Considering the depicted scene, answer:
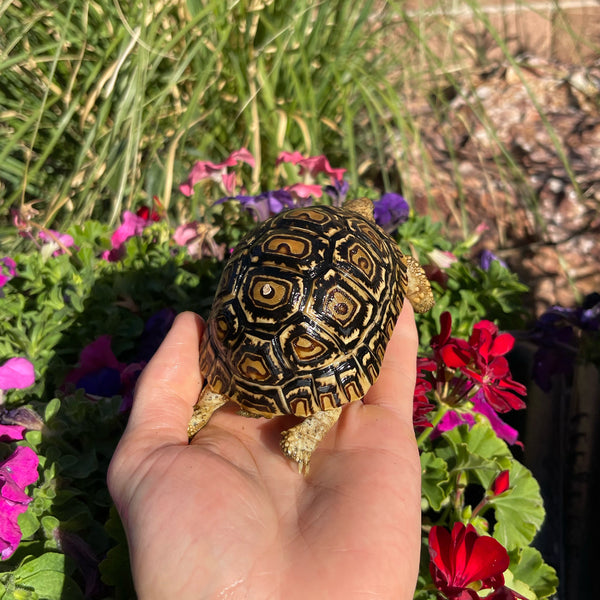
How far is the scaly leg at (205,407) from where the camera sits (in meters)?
1.93

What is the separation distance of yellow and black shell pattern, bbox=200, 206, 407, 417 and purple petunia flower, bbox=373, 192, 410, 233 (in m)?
0.80

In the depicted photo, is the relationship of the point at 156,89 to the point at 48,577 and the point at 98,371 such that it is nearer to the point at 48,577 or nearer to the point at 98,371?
the point at 98,371

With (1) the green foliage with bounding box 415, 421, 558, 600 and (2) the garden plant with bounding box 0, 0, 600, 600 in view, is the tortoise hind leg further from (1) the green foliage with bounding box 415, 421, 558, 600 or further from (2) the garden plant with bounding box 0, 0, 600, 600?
(1) the green foliage with bounding box 415, 421, 558, 600

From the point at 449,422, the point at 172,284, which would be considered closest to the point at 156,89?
the point at 172,284

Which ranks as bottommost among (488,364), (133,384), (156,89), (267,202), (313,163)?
(133,384)

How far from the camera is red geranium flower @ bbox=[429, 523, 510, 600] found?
4.86 ft

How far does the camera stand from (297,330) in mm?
1817

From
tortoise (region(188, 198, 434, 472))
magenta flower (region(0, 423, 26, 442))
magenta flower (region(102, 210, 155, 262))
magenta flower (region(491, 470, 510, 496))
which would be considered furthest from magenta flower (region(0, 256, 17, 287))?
magenta flower (region(491, 470, 510, 496))

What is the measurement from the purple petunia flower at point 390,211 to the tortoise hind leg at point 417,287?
39 cm

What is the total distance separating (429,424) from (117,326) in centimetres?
135

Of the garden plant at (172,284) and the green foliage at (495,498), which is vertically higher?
the garden plant at (172,284)

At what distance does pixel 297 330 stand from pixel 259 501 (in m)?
0.56

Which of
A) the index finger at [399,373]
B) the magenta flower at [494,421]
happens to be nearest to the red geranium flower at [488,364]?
the index finger at [399,373]

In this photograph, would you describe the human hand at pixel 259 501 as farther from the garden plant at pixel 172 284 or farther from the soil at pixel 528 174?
the soil at pixel 528 174
